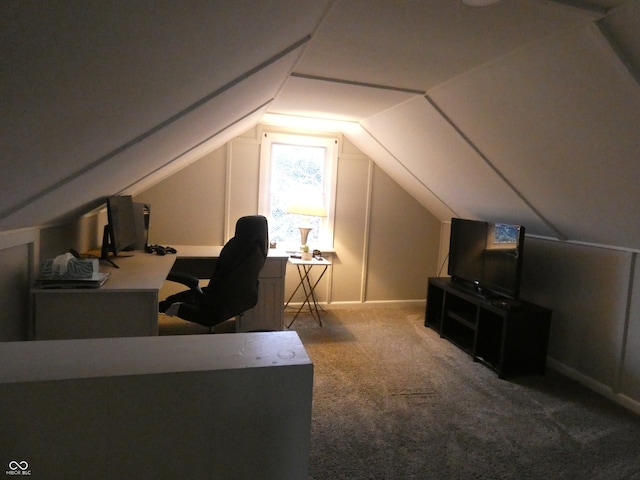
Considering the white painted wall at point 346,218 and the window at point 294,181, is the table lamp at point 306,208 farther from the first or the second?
the white painted wall at point 346,218

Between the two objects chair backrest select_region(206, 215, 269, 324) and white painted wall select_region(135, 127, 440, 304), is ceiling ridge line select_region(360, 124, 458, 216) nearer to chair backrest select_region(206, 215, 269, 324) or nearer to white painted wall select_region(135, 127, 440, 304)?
white painted wall select_region(135, 127, 440, 304)

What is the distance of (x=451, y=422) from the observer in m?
2.55

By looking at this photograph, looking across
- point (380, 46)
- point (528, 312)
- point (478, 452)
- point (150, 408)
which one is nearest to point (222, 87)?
point (380, 46)

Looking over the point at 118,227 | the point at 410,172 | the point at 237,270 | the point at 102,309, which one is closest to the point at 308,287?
the point at 410,172

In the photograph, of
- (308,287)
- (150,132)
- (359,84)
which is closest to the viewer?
(150,132)

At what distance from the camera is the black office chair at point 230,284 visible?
2889mm

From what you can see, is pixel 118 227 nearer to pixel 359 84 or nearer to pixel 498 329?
pixel 359 84

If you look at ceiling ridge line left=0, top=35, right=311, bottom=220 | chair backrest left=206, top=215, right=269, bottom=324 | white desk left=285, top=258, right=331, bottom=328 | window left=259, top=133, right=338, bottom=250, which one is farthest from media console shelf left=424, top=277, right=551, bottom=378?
ceiling ridge line left=0, top=35, right=311, bottom=220

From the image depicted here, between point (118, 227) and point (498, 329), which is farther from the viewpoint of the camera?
point (498, 329)

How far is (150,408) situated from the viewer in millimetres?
1052

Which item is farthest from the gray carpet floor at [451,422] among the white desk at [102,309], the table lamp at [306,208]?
the table lamp at [306,208]

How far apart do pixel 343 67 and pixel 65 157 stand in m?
1.75

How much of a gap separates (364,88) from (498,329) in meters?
2.39

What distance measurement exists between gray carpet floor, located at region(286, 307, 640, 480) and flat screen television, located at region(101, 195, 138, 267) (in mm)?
1745
